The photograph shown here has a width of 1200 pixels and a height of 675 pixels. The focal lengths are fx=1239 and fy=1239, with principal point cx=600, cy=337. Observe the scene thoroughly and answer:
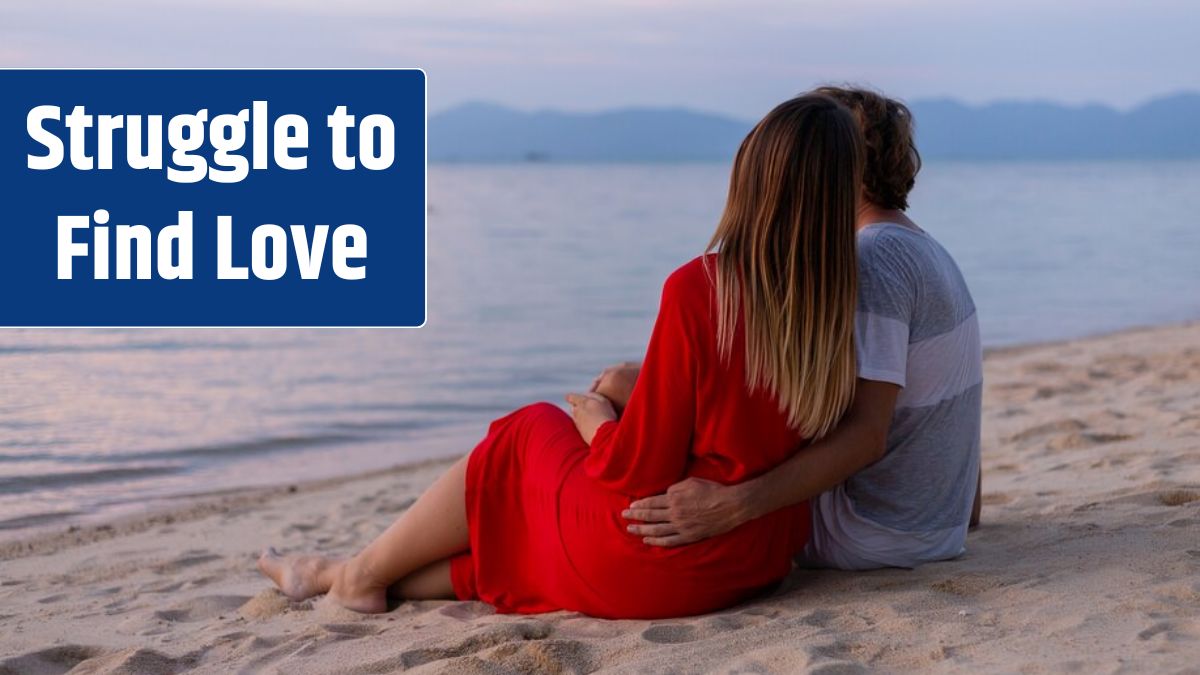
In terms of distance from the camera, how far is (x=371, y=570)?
12.1 ft

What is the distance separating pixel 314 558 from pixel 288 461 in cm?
356

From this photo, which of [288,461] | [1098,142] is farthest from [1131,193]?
[1098,142]

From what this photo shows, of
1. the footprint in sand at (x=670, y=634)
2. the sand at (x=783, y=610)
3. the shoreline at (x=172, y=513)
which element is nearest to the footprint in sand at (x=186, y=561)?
the sand at (x=783, y=610)

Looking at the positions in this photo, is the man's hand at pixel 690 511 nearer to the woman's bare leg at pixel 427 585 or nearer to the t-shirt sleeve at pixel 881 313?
the t-shirt sleeve at pixel 881 313

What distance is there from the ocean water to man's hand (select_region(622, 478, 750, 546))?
12.9 ft

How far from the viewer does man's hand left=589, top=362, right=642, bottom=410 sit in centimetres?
333

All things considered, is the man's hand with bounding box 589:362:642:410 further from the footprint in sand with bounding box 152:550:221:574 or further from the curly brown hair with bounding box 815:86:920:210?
the footprint in sand with bounding box 152:550:221:574

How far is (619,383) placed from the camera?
334 centimetres

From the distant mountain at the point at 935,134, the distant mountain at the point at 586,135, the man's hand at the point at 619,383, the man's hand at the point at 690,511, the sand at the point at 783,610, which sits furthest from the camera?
the distant mountain at the point at 586,135

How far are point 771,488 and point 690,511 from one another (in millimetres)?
207

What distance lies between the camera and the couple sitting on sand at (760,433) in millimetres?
2842

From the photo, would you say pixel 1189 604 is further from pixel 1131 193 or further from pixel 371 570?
pixel 1131 193

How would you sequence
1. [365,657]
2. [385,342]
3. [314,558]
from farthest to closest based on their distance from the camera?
[385,342]
[314,558]
[365,657]

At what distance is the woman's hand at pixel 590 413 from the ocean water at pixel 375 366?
367cm
